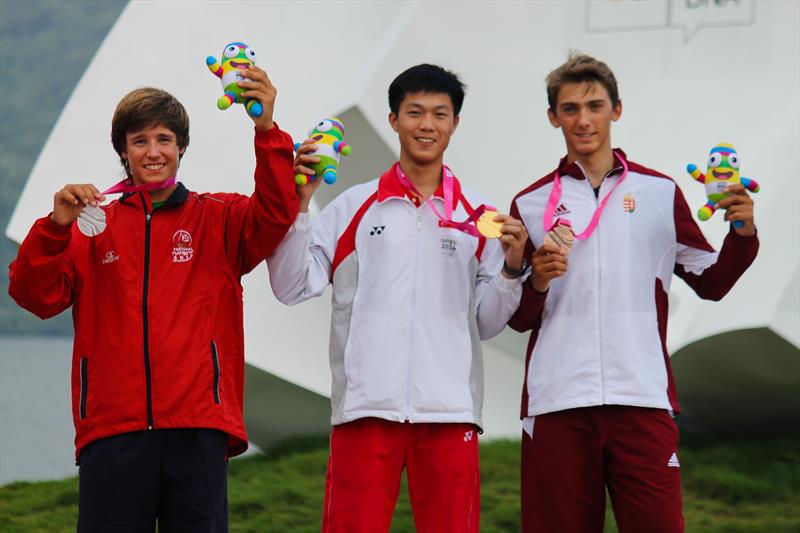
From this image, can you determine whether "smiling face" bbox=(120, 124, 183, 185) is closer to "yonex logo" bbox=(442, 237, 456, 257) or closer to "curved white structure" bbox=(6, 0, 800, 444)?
"yonex logo" bbox=(442, 237, 456, 257)

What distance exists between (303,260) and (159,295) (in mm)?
367

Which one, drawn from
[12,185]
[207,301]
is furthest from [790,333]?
[12,185]

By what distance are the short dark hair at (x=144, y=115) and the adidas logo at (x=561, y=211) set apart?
987 millimetres

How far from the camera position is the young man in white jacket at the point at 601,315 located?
3.05m

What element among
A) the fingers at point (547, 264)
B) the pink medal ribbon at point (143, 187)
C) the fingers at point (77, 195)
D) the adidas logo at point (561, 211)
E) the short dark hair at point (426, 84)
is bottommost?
the fingers at point (547, 264)

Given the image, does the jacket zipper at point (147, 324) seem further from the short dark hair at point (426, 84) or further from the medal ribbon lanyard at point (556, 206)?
the medal ribbon lanyard at point (556, 206)

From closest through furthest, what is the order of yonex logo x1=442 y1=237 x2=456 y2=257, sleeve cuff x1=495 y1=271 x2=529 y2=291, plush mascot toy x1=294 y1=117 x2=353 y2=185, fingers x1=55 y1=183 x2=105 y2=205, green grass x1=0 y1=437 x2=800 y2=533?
fingers x1=55 y1=183 x2=105 y2=205 → plush mascot toy x1=294 y1=117 x2=353 y2=185 → sleeve cuff x1=495 y1=271 x2=529 y2=291 → yonex logo x1=442 y1=237 x2=456 y2=257 → green grass x1=0 y1=437 x2=800 y2=533

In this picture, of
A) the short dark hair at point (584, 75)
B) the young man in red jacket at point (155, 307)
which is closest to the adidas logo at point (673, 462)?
the short dark hair at point (584, 75)

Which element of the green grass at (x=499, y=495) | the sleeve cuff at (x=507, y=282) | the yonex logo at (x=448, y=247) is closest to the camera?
the sleeve cuff at (x=507, y=282)

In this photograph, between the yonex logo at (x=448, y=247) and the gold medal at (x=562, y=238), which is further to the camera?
the yonex logo at (x=448, y=247)

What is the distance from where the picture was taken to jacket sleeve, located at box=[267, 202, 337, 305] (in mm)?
3020

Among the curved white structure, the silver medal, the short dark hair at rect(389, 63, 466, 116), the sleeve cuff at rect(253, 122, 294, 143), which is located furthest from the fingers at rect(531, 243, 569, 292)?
the curved white structure

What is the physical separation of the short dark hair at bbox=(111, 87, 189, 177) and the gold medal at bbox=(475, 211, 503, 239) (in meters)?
0.78

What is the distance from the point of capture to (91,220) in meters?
2.85
